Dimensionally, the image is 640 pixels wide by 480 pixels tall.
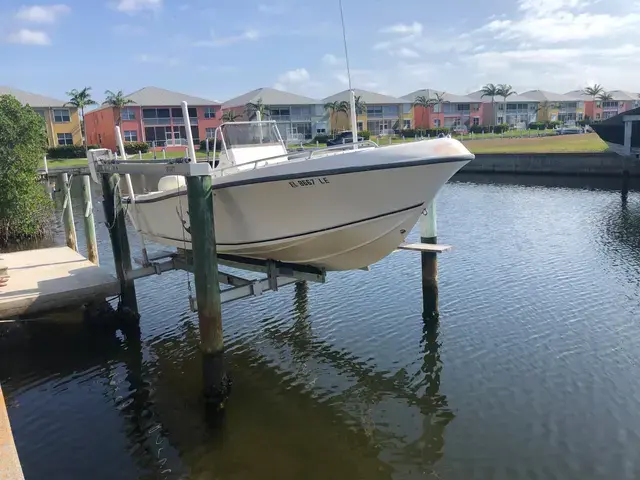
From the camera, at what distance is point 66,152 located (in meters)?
55.1

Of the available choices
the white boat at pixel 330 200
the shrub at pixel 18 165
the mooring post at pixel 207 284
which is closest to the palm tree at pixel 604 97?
the shrub at pixel 18 165

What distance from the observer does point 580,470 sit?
21.3ft

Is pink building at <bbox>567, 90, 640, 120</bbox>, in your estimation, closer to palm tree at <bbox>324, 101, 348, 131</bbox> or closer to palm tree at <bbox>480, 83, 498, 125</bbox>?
palm tree at <bbox>480, 83, 498, 125</bbox>

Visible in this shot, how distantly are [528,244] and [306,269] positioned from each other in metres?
11.7

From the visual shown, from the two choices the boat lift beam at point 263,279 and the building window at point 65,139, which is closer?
the boat lift beam at point 263,279

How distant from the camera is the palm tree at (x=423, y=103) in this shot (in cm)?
8119

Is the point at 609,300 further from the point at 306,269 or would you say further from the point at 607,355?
the point at 306,269

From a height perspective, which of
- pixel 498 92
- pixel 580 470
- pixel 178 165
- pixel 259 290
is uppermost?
pixel 498 92

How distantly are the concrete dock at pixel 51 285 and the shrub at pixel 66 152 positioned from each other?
45.8 metres

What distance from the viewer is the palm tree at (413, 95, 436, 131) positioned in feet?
266

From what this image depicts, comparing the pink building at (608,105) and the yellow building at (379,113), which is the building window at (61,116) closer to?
the yellow building at (379,113)

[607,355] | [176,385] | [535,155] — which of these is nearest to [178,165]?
[176,385]


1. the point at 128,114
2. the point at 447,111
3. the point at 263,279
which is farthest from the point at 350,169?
the point at 447,111

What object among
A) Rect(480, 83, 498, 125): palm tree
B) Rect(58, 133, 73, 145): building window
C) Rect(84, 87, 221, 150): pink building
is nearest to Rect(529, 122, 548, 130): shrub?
Rect(480, 83, 498, 125): palm tree
